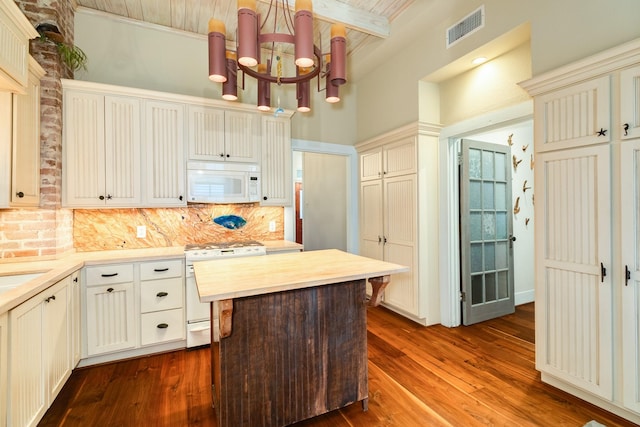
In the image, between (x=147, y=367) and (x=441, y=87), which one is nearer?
(x=147, y=367)

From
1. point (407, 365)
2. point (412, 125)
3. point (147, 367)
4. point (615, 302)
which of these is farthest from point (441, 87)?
point (147, 367)

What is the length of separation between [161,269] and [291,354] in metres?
1.71

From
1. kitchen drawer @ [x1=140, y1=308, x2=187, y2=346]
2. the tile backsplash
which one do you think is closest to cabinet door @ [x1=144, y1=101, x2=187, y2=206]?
the tile backsplash

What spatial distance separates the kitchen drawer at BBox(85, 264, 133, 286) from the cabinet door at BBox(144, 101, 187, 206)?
2.26 feet

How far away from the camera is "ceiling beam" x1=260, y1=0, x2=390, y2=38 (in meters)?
2.88

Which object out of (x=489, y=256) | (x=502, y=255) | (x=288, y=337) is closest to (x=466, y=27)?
(x=489, y=256)

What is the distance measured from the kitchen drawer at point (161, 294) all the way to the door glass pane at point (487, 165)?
11.8 feet

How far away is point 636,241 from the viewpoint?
68.9 inches

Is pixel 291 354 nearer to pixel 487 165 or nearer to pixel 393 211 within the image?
pixel 393 211

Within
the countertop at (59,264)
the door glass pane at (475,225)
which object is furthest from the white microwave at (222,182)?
the door glass pane at (475,225)

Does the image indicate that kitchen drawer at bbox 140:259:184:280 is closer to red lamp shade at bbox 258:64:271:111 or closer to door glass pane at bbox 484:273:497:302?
red lamp shade at bbox 258:64:271:111

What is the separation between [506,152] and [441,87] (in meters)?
1.25

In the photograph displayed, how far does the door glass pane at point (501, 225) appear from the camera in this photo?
144 inches

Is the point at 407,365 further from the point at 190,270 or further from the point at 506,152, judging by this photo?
the point at 506,152
